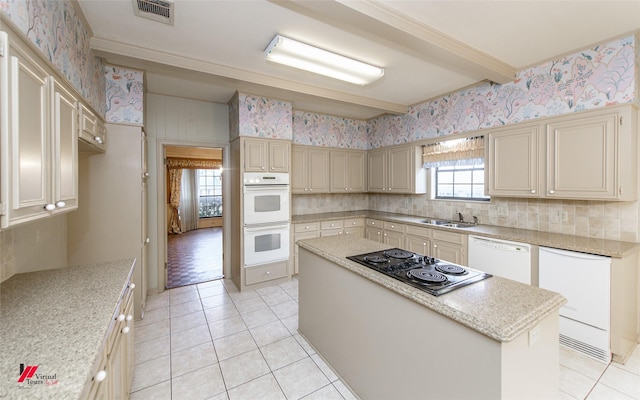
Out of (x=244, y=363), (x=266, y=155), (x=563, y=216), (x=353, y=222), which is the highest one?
(x=266, y=155)

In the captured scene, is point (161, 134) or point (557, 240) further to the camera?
point (161, 134)

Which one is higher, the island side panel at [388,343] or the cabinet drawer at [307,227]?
the cabinet drawer at [307,227]

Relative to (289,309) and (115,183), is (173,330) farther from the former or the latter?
(115,183)

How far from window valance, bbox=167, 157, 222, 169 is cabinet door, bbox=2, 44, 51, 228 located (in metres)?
7.55

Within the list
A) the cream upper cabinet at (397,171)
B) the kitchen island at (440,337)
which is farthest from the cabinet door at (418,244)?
the kitchen island at (440,337)

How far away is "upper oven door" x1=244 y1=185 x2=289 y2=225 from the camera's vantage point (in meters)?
3.64

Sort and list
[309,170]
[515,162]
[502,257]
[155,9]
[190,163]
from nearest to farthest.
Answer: [155,9] → [502,257] → [515,162] → [309,170] → [190,163]

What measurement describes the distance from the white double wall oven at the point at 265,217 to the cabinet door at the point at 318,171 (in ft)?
2.66

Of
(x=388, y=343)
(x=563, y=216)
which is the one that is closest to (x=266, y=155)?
(x=388, y=343)

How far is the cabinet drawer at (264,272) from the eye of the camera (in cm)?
368

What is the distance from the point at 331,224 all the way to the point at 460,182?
209 centimetres

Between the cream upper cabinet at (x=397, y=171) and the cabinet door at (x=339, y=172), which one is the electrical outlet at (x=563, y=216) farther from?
the cabinet door at (x=339, y=172)

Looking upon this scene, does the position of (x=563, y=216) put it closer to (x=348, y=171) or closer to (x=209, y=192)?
(x=348, y=171)

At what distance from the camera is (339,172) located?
4.98 m
